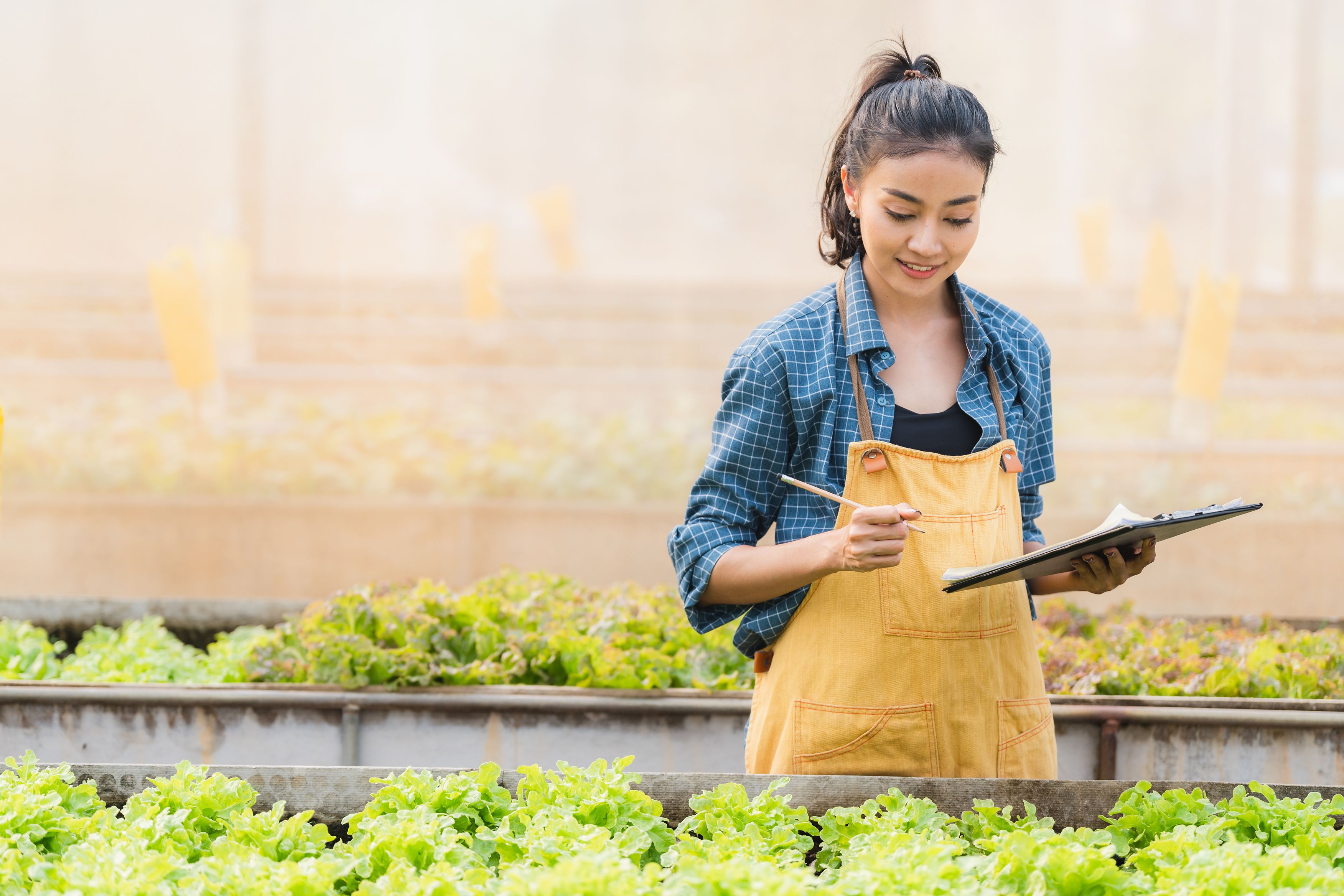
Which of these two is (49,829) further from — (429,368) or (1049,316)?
(1049,316)

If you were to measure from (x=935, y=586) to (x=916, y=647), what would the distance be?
100 millimetres

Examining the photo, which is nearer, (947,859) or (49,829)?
(947,859)

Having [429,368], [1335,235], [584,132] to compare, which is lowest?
[429,368]

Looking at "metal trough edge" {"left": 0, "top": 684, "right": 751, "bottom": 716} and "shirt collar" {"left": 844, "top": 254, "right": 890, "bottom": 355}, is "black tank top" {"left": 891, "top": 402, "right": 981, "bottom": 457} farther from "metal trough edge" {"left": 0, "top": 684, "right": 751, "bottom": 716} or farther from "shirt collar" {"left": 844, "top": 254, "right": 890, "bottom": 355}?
"metal trough edge" {"left": 0, "top": 684, "right": 751, "bottom": 716}

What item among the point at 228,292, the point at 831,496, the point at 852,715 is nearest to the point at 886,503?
the point at 831,496

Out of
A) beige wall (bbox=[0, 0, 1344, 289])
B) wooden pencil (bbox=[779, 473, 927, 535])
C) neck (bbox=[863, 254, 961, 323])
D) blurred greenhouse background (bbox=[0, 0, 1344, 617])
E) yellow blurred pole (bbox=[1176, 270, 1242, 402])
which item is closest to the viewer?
wooden pencil (bbox=[779, 473, 927, 535])

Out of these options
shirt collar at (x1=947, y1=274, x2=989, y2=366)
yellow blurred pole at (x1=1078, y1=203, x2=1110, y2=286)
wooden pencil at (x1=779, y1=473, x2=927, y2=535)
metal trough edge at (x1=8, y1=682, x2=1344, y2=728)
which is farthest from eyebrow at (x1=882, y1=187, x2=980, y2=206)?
yellow blurred pole at (x1=1078, y1=203, x2=1110, y2=286)

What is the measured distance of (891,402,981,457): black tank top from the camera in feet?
6.27

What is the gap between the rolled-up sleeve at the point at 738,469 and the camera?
187cm

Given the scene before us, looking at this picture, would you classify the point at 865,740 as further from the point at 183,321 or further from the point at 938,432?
the point at 183,321

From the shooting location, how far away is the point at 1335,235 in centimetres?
647

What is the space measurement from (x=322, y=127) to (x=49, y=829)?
5506 millimetres

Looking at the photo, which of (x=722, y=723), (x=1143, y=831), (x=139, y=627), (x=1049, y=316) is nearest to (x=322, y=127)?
(x=139, y=627)

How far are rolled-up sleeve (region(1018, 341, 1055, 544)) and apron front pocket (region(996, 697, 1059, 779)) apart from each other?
0.28 metres
